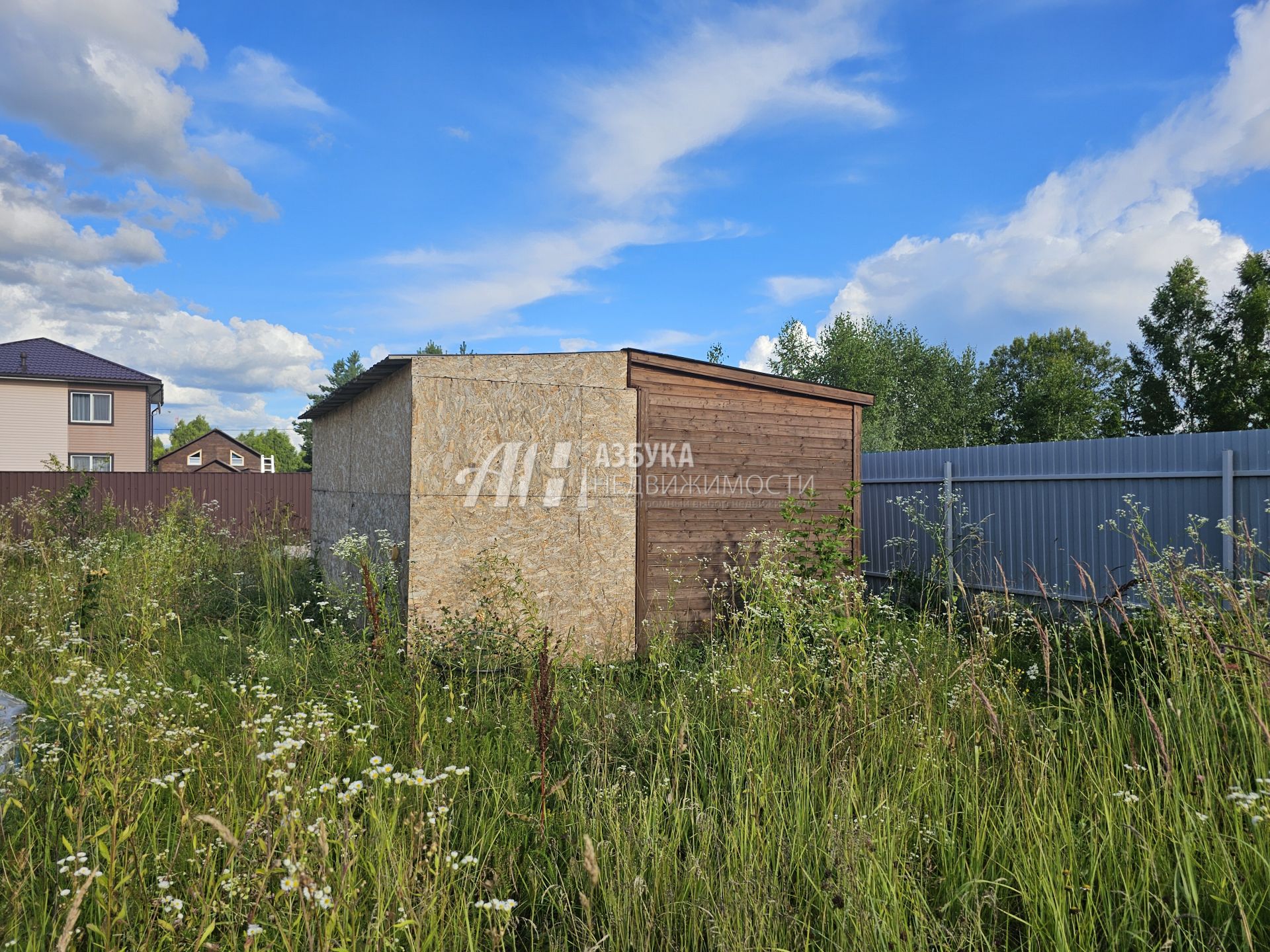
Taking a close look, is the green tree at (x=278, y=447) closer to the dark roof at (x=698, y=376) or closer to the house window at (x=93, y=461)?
the house window at (x=93, y=461)

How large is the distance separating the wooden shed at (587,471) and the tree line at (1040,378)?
17057 mm

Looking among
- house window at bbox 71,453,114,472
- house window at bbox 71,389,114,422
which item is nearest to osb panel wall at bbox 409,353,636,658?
house window at bbox 71,453,114,472

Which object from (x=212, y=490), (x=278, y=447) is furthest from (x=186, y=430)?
(x=212, y=490)

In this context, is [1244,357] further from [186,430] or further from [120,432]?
[186,430]

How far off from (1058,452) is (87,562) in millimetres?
10579

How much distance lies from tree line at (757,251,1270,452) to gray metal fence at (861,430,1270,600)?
46.8 ft

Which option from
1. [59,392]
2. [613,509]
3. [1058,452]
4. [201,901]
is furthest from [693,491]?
[59,392]

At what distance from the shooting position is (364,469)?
8.18 metres

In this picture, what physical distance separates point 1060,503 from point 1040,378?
28.5m

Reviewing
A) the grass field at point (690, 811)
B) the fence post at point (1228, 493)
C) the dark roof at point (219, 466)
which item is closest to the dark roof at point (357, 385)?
the grass field at point (690, 811)

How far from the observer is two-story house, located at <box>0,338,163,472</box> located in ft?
81.7

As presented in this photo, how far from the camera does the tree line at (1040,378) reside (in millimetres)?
22391

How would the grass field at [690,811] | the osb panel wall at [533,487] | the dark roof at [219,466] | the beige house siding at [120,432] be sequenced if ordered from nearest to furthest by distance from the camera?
1. the grass field at [690,811]
2. the osb panel wall at [533,487]
3. the beige house siding at [120,432]
4. the dark roof at [219,466]

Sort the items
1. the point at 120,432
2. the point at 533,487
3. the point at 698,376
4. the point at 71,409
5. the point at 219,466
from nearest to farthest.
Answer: the point at 533,487 → the point at 698,376 → the point at 71,409 → the point at 120,432 → the point at 219,466
